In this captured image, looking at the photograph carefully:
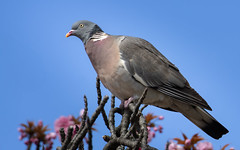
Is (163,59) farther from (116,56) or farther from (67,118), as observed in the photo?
(67,118)

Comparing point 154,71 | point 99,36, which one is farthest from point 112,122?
point 99,36

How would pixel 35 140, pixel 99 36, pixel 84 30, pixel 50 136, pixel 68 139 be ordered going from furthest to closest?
pixel 84 30
pixel 99 36
pixel 35 140
pixel 50 136
pixel 68 139

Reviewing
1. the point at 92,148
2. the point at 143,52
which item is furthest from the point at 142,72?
the point at 92,148

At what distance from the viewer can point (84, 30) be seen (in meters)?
4.50

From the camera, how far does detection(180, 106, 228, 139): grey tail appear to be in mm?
4105

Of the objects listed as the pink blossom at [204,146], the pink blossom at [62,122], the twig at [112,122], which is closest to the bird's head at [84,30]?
the pink blossom at [62,122]

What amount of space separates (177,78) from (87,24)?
4.74 ft

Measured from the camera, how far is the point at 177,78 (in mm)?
4258

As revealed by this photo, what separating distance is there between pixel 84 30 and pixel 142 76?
113 cm

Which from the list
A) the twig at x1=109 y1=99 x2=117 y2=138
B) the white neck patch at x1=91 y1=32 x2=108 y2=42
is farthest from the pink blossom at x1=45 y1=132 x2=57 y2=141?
the white neck patch at x1=91 y1=32 x2=108 y2=42

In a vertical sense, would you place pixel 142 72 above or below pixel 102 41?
below

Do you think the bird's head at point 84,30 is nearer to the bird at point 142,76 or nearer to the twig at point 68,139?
the bird at point 142,76

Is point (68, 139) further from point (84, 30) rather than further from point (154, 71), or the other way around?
point (84, 30)

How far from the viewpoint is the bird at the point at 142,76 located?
3791 millimetres
